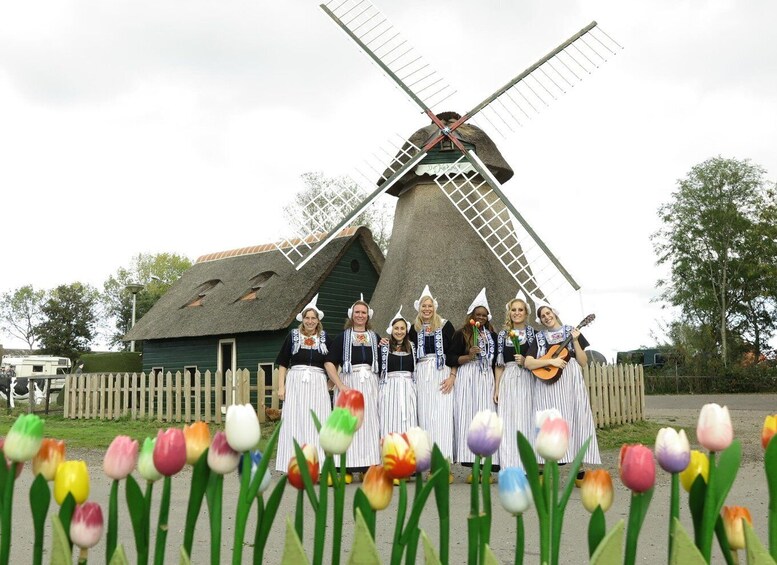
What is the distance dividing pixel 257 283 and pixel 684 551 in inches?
669

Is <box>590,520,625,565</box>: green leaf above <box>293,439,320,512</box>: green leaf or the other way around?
the other way around

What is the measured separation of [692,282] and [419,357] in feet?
108

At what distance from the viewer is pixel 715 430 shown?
1477 millimetres

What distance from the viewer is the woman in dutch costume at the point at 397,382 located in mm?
7438

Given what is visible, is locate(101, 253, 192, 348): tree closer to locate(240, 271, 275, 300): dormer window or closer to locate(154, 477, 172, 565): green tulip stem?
locate(240, 271, 275, 300): dormer window

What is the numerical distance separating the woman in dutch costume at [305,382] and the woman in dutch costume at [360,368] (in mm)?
147

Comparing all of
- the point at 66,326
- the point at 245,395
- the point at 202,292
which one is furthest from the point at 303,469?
the point at 66,326

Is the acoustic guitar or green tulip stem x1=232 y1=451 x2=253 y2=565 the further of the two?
the acoustic guitar

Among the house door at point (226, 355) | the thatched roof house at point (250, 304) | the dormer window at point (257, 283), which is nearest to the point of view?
the thatched roof house at point (250, 304)

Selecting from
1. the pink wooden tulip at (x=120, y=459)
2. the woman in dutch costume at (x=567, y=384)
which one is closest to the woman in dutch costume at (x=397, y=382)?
the woman in dutch costume at (x=567, y=384)

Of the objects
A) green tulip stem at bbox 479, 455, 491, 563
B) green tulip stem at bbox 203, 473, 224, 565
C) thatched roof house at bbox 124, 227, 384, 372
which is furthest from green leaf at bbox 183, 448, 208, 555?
thatched roof house at bbox 124, 227, 384, 372

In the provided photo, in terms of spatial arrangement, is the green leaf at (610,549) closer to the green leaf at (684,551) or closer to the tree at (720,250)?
the green leaf at (684,551)

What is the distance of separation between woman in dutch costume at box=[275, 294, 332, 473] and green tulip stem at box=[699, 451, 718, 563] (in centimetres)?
598

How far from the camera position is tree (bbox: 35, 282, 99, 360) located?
4978 cm
